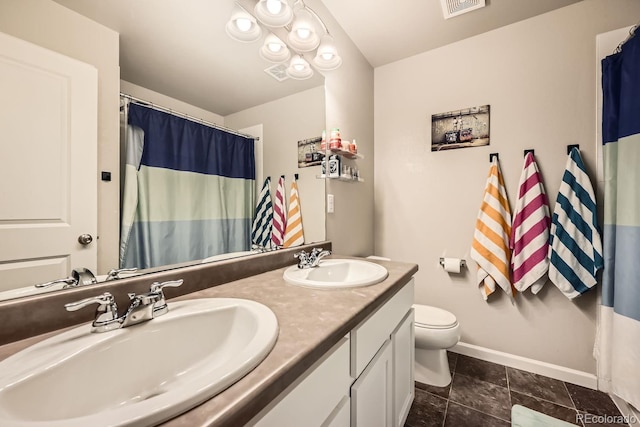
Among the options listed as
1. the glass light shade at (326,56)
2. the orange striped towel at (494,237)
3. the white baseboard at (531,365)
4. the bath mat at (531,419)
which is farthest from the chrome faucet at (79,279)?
the white baseboard at (531,365)

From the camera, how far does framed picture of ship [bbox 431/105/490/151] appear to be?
1.93 m

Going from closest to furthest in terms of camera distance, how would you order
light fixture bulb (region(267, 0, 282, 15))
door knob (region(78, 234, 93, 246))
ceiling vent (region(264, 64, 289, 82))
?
door knob (region(78, 234, 93, 246)) < light fixture bulb (region(267, 0, 282, 15)) < ceiling vent (region(264, 64, 289, 82))

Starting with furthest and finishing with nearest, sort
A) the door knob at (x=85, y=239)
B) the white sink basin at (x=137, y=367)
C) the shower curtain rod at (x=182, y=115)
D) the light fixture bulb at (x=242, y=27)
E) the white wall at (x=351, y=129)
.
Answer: the white wall at (x=351, y=129) < the light fixture bulb at (x=242, y=27) < the shower curtain rod at (x=182, y=115) < the door knob at (x=85, y=239) < the white sink basin at (x=137, y=367)

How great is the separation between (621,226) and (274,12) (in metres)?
2.13

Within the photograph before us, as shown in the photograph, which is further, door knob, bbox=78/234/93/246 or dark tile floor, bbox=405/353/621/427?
dark tile floor, bbox=405/353/621/427

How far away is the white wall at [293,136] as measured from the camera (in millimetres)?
1283

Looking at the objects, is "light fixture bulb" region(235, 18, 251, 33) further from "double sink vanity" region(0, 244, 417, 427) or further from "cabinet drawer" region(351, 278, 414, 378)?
"cabinet drawer" region(351, 278, 414, 378)

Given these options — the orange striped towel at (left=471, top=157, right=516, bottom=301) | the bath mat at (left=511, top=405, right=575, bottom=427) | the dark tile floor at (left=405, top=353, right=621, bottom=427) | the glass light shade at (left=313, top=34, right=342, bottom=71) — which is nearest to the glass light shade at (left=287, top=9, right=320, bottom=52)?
the glass light shade at (left=313, top=34, right=342, bottom=71)

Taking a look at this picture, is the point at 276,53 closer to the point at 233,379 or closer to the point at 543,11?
the point at 233,379

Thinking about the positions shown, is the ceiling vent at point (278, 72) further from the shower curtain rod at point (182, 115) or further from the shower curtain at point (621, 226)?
the shower curtain at point (621, 226)

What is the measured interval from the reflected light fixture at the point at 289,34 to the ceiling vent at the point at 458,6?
33.2 inches

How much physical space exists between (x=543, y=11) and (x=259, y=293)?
8.44ft

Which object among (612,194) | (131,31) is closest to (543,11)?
(612,194)

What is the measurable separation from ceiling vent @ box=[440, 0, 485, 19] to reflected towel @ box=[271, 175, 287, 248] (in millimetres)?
1604
